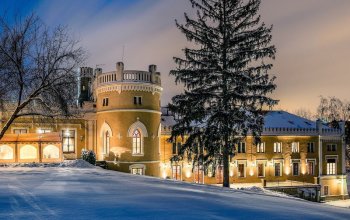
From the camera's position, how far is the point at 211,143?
24.3m

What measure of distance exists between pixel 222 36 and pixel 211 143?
6.51m

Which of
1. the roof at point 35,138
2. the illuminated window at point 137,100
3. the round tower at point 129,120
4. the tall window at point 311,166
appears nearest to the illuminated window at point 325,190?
the tall window at point 311,166

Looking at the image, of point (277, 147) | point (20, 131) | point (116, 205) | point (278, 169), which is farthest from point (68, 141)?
point (116, 205)

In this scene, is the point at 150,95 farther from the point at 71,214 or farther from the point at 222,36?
the point at 71,214

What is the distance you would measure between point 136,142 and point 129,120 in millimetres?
1789

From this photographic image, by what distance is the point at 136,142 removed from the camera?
30984 millimetres

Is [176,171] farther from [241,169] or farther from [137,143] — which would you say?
[137,143]

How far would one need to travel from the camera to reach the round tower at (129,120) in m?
30.5

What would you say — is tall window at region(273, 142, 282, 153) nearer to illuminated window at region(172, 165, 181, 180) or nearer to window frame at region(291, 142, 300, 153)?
window frame at region(291, 142, 300, 153)

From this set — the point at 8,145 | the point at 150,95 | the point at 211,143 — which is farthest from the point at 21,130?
Result: the point at 211,143

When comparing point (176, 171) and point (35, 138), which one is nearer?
point (35, 138)

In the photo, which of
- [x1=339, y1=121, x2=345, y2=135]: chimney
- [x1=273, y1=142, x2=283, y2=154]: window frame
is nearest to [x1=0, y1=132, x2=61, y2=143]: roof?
[x1=273, y1=142, x2=283, y2=154]: window frame

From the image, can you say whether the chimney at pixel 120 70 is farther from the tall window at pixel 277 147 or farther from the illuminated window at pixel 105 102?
the tall window at pixel 277 147

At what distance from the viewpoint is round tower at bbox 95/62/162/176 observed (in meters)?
30.5
